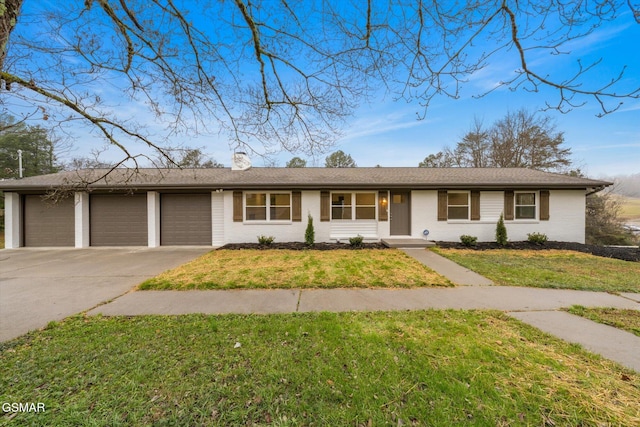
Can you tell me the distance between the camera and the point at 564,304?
159 inches

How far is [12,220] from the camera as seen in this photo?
9.99 m

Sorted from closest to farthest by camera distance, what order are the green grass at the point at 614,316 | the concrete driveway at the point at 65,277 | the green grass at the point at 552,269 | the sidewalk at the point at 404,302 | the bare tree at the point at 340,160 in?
the green grass at the point at 614,316 < the sidewalk at the point at 404,302 < the concrete driveway at the point at 65,277 < the green grass at the point at 552,269 < the bare tree at the point at 340,160

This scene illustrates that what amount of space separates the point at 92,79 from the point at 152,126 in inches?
34.0

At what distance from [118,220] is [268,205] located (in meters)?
6.41

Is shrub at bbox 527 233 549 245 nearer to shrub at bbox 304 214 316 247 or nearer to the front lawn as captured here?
the front lawn

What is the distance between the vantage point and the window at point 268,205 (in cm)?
1044

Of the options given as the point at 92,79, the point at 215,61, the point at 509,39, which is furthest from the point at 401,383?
the point at 92,79

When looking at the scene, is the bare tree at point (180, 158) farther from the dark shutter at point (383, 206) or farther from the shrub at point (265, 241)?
the dark shutter at point (383, 206)

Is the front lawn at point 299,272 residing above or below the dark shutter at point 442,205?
below

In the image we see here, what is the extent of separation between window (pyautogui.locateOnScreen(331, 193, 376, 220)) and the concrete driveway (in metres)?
5.60

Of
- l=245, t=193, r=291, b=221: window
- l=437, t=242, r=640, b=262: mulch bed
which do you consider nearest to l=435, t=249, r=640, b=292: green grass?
l=437, t=242, r=640, b=262: mulch bed

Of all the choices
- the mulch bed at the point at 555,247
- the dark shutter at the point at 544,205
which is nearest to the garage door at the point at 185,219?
the mulch bed at the point at 555,247

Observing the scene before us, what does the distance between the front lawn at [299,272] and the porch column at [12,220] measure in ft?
29.0

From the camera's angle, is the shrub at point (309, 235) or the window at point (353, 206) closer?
the shrub at point (309, 235)
